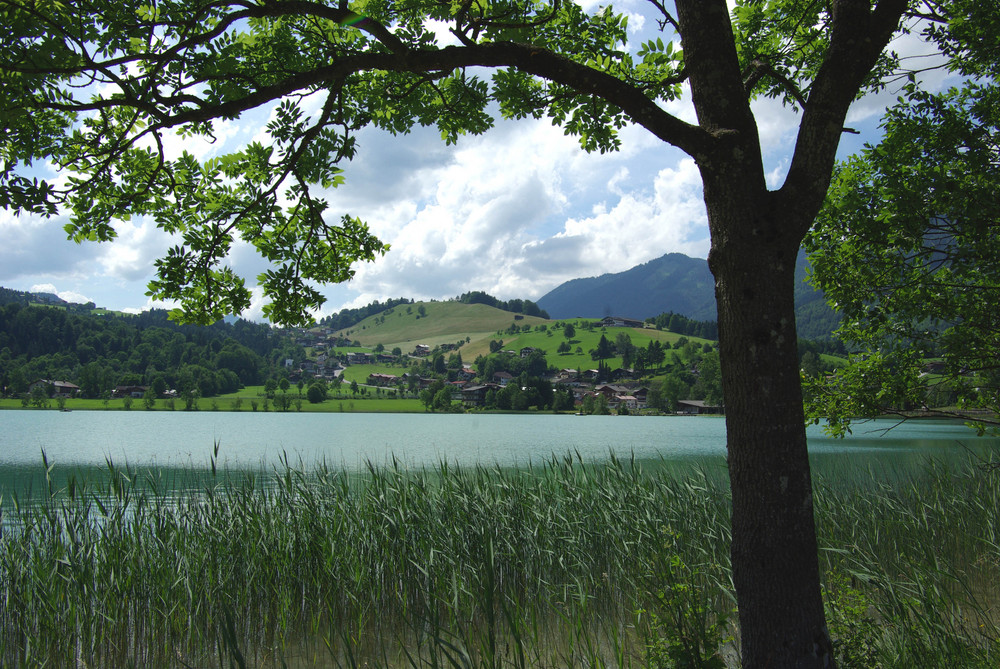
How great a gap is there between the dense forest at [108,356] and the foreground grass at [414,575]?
100291mm

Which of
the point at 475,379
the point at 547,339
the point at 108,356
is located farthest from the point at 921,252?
the point at 547,339

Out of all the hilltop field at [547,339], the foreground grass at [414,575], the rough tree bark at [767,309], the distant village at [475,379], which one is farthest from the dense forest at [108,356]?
the rough tree bark at [767,309]

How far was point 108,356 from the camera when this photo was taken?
10931 centimetres

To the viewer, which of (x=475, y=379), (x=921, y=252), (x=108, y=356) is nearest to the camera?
(x=921, y=252)

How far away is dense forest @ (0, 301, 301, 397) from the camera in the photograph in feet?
320

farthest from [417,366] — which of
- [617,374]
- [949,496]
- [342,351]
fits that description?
[949,496]

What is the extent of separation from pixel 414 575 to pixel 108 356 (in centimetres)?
12515

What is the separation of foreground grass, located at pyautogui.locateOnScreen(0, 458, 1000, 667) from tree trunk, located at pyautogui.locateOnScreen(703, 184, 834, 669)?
110 centimetres

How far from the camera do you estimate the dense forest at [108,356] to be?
97.6 metres

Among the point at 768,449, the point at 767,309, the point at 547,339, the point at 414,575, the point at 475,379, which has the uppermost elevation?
the point at 547,339

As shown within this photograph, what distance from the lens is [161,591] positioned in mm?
5633

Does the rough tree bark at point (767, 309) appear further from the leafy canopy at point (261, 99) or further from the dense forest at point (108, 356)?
the dense forest at point (108, 356)

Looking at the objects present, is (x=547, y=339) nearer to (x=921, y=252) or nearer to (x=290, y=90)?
(x=921, y=252)

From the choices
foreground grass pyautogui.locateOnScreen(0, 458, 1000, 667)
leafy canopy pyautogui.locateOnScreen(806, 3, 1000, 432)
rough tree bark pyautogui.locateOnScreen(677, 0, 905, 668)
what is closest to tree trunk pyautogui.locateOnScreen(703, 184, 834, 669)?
rough tree bark pyautogui.locateOnScreen(677, 0, 905, 668)
